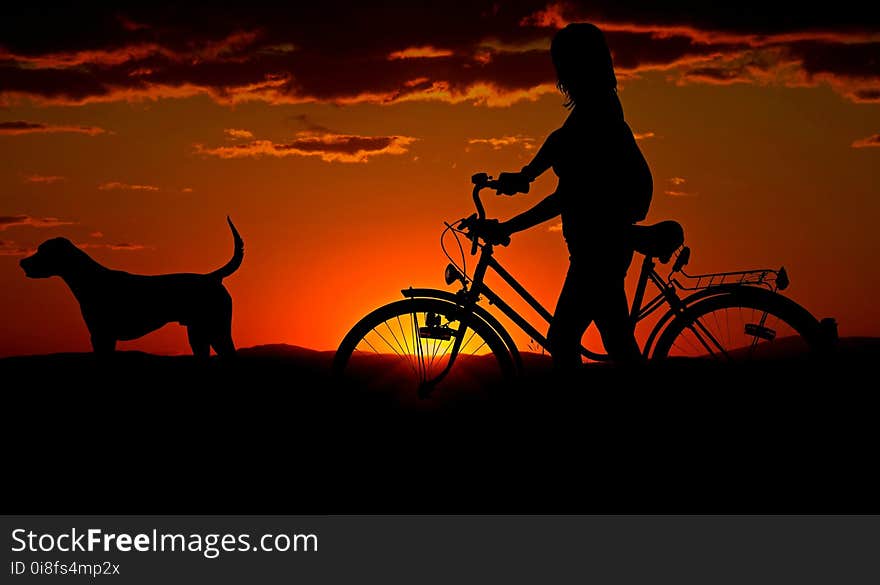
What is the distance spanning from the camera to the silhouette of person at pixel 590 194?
6492 mm

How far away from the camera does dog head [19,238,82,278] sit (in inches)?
406

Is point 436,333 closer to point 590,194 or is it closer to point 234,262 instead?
point 590,194

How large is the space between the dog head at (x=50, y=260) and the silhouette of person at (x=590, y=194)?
5621 mm

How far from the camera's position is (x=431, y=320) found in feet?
23.6

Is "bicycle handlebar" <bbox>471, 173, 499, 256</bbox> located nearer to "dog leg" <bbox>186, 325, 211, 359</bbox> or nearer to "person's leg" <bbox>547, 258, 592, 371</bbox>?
"person's leg" <bbox>547, 258, 592, 371</bbox>

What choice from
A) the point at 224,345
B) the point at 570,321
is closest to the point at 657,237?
the point at 570,321

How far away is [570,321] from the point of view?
685cm

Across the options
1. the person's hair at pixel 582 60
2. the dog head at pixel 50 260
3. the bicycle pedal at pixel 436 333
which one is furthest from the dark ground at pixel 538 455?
the dog head at pixel 50 260

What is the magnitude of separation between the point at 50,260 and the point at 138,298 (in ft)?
3.37

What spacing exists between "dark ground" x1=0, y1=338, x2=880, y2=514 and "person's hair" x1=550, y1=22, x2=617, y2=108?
6.86 ft

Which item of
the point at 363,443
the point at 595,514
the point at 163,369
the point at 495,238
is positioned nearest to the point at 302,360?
the point at 163,369

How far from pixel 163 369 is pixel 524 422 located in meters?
4.96

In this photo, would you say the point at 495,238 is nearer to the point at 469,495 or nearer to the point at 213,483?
the point at 469,495

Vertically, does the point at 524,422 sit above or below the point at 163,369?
below
